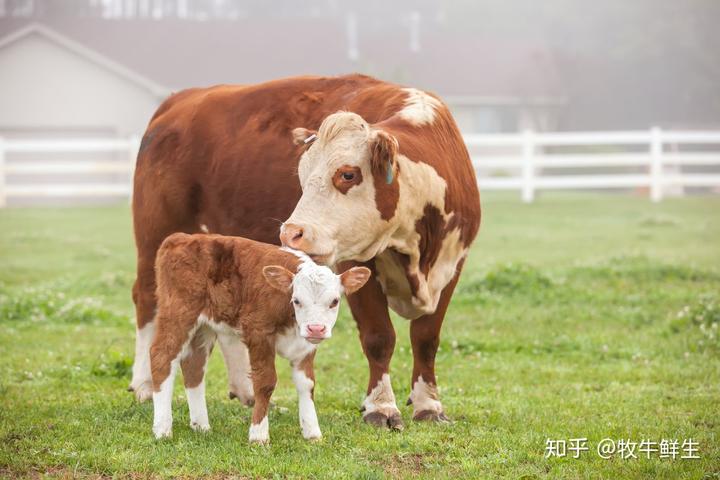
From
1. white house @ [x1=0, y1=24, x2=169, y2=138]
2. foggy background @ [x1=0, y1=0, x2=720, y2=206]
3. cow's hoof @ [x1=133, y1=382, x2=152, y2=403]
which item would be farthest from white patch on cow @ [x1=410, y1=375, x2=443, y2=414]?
white house @ [x1=0, y1=24, x2=169, y2=138]

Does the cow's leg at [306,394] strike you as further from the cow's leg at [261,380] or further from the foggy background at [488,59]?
the foggy background at [488,59]

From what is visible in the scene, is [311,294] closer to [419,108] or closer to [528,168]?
[419,108]

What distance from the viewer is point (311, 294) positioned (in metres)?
5.54

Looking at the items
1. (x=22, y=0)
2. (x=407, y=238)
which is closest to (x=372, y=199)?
(x=407, y=238)

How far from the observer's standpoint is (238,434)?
617 cm

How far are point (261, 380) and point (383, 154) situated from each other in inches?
56.9

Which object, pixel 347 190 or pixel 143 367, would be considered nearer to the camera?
pixel 347 190

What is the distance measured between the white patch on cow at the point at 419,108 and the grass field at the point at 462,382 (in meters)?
1.94

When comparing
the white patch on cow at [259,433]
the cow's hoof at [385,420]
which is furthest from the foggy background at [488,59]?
the white patch on cow at [259,433]

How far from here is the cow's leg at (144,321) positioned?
24.7ft

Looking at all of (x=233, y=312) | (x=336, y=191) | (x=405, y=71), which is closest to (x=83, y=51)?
(x=405, y=71)

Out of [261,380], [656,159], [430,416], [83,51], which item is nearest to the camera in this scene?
[261,380]

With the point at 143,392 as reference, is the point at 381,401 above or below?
above

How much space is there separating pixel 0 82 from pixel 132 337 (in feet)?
108
